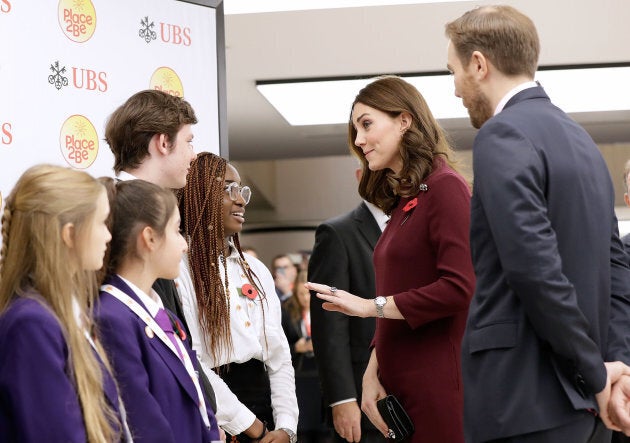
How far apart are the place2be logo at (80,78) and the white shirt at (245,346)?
29.8 inches

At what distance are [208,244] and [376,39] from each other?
153 inches

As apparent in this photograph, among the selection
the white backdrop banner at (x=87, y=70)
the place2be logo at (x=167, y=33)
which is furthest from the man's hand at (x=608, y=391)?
the place2be logo at (x=167, y=33)

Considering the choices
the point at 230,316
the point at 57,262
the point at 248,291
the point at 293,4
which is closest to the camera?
the point at 57,262

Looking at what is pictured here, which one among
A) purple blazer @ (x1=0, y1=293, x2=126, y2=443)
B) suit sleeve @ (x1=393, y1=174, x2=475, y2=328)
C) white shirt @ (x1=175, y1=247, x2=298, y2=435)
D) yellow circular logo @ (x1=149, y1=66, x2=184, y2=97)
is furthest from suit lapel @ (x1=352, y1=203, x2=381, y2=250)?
purple blazer @ (x1=0, y1=293, x2=126, y2=443)

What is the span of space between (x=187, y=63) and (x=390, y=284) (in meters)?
1.50

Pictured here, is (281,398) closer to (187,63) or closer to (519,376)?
(519,376)

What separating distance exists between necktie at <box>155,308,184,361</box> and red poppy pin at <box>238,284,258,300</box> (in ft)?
2.68

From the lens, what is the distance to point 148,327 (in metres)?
2.04

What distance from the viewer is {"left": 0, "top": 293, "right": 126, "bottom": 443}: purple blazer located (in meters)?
1.69

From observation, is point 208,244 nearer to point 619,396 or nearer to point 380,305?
point 380,305

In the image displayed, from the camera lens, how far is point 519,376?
1921 millimetres

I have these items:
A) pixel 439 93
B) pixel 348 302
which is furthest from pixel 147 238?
pixel 439 93

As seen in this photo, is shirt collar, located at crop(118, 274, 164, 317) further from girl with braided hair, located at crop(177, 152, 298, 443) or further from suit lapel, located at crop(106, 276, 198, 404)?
girl with braided hair, located at crop(177, 152, 298, 443)

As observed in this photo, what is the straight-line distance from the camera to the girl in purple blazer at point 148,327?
1.96 meters
